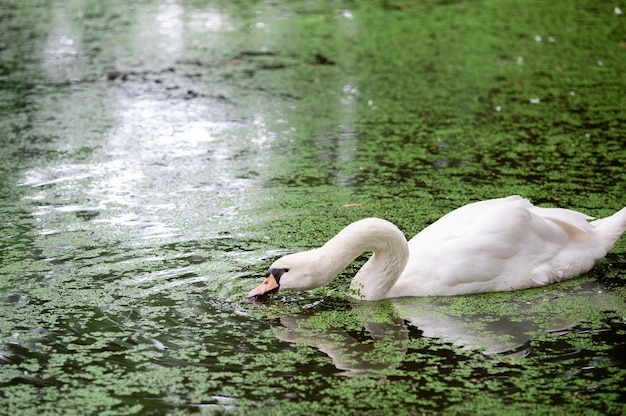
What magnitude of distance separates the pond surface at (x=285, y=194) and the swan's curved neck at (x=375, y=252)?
0.11 metres

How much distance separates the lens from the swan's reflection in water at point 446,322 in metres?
3.91

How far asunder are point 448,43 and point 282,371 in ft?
25.7

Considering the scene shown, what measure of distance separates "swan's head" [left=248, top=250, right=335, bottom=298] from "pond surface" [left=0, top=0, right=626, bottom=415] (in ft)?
0.40

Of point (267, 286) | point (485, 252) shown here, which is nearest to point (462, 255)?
point (485, 252)

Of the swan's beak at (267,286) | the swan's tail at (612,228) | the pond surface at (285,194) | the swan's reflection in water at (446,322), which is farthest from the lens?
the swan's tail at (612,228)

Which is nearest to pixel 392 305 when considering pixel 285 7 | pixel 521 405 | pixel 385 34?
pixel 521 405

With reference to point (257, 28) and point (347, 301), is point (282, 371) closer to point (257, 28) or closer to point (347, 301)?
point (347, 301)

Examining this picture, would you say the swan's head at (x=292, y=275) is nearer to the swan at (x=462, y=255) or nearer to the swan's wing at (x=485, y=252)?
the swan at (x=462, y=255)

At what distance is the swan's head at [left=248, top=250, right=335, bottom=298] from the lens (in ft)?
14.3

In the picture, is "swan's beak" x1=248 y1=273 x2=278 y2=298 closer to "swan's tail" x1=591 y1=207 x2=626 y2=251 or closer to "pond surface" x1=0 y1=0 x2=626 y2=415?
"pond surface" x1=0 y1=0 x2=626 y2=415

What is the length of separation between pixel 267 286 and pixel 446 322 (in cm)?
83

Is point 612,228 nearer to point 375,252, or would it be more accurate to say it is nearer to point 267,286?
point 375,252

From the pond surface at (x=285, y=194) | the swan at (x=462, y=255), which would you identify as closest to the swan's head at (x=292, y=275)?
the swan at (x=462, y=255)

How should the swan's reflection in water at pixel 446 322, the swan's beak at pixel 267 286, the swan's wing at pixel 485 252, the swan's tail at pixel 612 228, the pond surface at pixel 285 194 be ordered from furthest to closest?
the swan's tail at pixel 612 228
the swan's wing at pixel 485 252
the swan's beak at pixel 267 286
the swan's reflection in water at pixel 446 322
the pond surface at pixel 285 194
